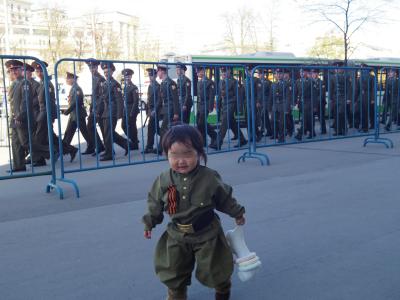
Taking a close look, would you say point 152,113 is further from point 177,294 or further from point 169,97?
point 177,294

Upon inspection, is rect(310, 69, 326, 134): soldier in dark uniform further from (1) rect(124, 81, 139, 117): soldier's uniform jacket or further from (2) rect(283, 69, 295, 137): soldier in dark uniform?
(1) rect(124, 81, 139, 117): soldier's uniform jacket

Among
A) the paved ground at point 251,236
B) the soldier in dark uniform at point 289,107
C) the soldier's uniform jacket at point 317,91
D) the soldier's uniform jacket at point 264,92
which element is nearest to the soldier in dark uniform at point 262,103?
the soldier's uniform jacket at point 264,92

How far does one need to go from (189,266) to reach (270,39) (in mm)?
35964

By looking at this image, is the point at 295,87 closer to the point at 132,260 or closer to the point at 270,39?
the point at 132,260

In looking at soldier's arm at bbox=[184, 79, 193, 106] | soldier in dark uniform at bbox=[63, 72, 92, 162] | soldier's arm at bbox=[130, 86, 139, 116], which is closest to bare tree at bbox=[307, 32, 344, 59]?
soldier's arm at bbox=[184, 79, 193, 106]

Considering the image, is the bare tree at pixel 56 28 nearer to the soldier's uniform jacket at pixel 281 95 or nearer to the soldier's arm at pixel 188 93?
the soldier's uniform jacket at pixel 281 95

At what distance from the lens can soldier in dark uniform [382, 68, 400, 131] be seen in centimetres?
1175

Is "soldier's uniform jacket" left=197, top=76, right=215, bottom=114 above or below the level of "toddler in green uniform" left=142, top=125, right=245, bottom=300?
above

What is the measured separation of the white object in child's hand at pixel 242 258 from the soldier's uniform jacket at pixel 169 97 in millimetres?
6102

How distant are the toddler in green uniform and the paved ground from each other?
343mm

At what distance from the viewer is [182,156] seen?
2.52 meters

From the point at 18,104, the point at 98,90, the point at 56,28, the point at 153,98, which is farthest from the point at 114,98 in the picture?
the point at 56,28

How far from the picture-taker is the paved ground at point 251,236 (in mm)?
3014

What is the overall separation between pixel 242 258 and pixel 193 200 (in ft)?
1.35
